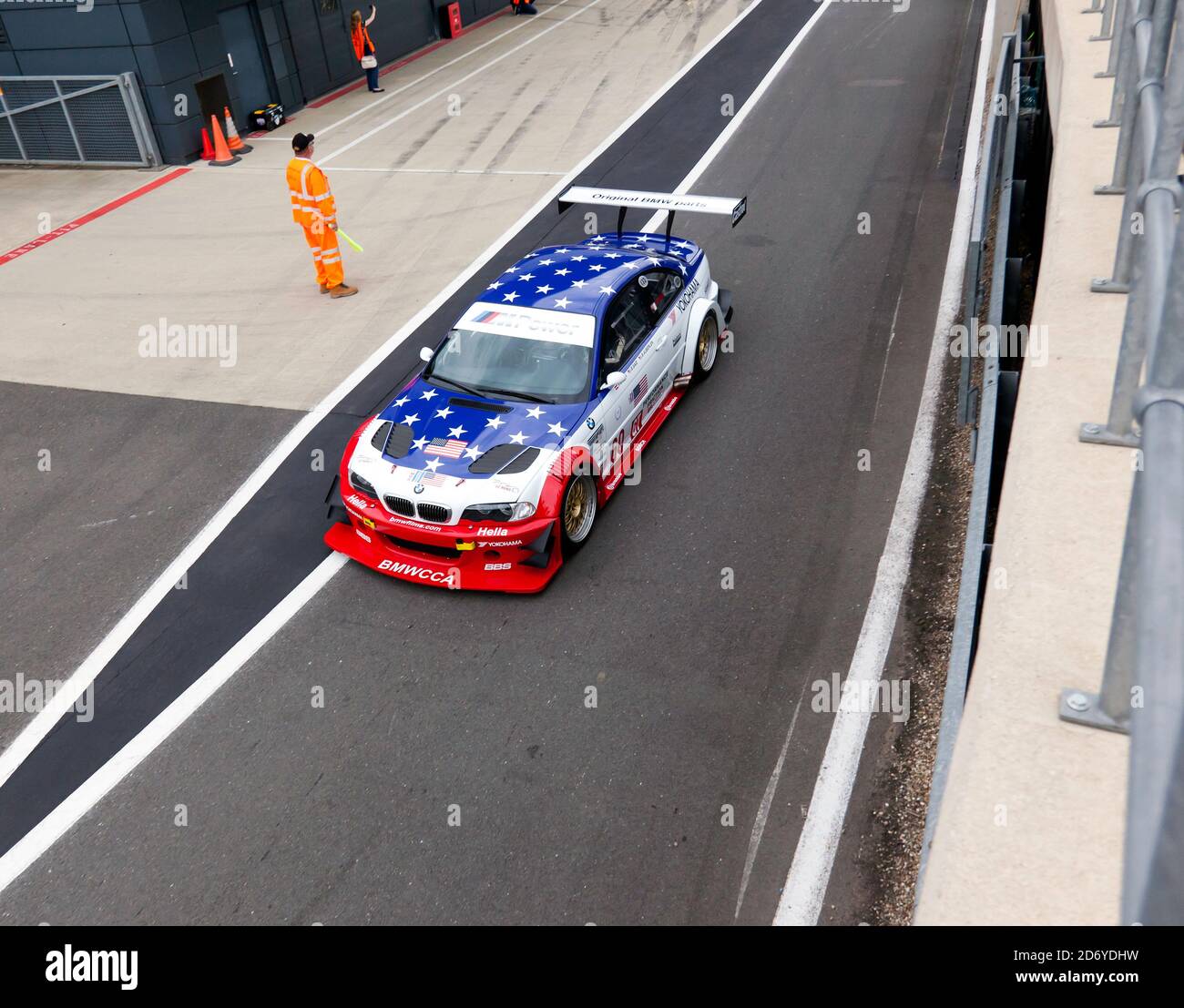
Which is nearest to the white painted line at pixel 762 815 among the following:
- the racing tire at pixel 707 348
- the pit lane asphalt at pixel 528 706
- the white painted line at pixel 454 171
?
the pit lane asphalt at pixel 528 706

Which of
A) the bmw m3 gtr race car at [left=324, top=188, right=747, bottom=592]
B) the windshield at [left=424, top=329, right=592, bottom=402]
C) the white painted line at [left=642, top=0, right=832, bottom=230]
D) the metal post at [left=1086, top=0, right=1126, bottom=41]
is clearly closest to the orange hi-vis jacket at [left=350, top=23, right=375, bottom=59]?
the white painted line at [left=642, top=0, right=832, bottom=230]

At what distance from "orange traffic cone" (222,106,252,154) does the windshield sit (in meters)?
12.7

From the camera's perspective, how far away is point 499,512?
7.01 m

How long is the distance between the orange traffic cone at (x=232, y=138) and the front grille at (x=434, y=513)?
1427cm

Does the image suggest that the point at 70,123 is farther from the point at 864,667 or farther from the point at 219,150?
the point at 864,667

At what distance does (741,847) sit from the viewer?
5398 millimetres

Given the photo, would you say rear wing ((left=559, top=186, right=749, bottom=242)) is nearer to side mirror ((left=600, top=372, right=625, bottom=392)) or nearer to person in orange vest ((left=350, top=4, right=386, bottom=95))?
side mirror ((left=600, top=372, right=625, bottom=392))

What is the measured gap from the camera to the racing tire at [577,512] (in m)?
7.30

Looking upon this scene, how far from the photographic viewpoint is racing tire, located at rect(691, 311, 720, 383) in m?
9.56

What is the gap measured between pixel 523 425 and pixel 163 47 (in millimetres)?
14062
